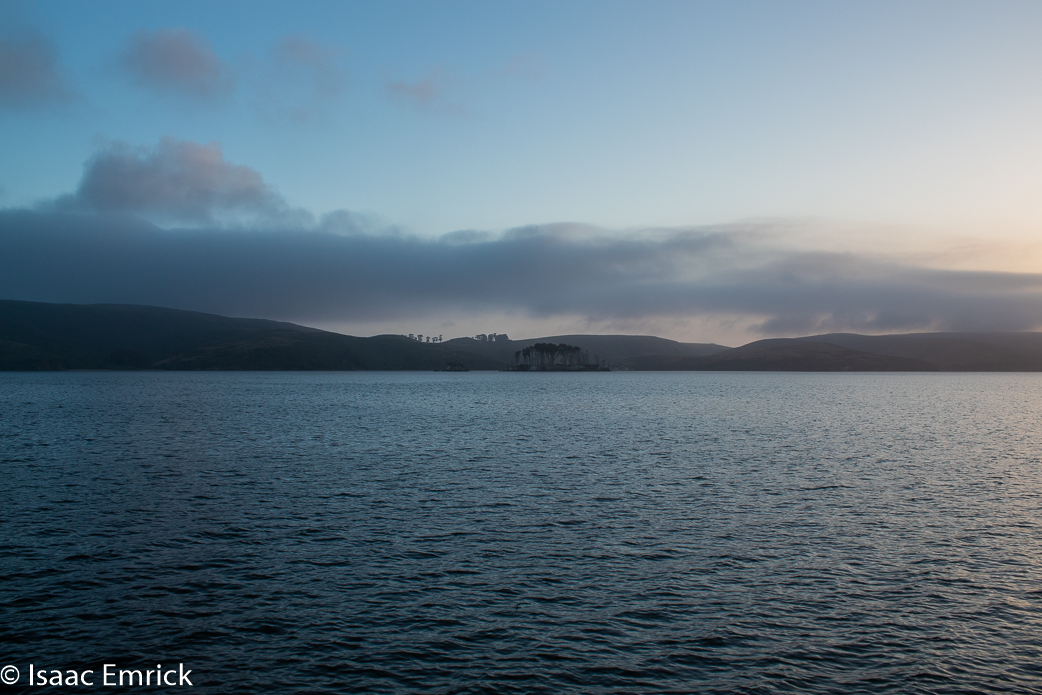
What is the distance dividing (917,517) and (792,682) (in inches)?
1064

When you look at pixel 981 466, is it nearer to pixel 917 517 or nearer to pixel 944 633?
pixel 917 517

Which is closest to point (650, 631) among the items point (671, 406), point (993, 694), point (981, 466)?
point (993, 694)

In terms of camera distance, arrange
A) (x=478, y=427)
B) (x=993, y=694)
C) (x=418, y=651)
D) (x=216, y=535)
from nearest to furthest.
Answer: (x=993, y=694) → (x=418, y=651) → (x=216, y=535) → (x=478, y=427)

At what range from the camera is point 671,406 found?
148 meters

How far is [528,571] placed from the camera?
29594 millimetres

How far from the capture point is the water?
20781 mm

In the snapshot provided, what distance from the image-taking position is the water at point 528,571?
818 inches

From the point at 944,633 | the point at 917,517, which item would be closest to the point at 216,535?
the point at 944,633

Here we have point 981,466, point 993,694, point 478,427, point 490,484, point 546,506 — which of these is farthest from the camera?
point 478,427

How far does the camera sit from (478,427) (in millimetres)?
98875

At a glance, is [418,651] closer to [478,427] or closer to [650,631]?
[650,631]

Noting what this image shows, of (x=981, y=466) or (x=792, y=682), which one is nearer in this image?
(x=792, y=682)

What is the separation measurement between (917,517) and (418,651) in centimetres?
3459

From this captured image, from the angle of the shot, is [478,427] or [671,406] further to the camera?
[671,406]
